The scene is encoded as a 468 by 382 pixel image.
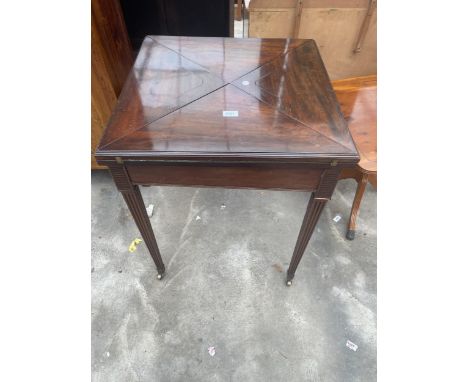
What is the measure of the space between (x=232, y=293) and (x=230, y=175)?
0.74 metres

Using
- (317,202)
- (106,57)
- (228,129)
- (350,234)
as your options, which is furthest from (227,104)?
(350,234)

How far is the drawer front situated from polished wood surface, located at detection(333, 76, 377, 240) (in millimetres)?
513

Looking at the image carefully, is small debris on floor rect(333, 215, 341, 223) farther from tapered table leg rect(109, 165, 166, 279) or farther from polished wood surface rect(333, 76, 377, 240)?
tapered table leg rect(109, 165, 166, 279)

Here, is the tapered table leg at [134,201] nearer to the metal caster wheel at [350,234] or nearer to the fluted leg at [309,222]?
the fluted leg at [309,222]

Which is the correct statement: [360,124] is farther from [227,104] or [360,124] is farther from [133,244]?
[133,244]

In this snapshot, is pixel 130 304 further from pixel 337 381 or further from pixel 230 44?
pixel 230 44

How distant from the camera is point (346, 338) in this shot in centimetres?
125

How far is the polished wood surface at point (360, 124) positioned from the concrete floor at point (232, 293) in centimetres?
25

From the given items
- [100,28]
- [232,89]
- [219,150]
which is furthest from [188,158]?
[100,28]

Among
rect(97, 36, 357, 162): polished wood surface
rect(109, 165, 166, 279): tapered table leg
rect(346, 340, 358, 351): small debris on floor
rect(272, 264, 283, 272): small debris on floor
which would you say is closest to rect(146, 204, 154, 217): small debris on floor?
rect(109, 165, 166, 279): tapered table leg

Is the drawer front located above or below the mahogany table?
below

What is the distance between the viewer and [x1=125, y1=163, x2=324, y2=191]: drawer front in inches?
32.5

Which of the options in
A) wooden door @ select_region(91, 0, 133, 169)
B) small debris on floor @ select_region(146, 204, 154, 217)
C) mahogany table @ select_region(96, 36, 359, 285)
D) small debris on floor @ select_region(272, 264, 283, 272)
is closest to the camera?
mahogany table @ select_region(96, 36, 359, 285)

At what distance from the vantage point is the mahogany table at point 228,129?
0.78 m
